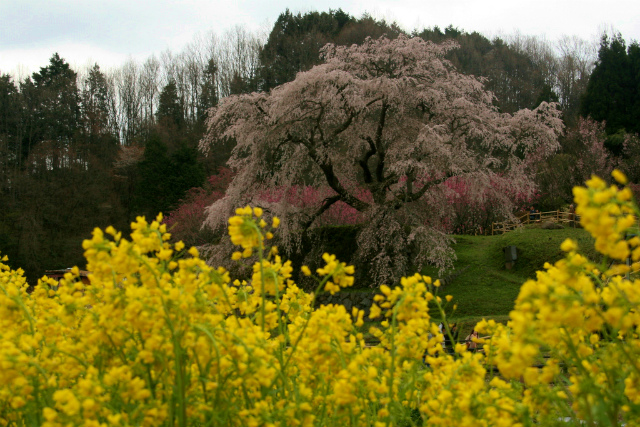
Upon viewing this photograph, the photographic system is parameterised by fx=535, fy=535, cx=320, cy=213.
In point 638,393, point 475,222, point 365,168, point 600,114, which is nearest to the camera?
point 638,393

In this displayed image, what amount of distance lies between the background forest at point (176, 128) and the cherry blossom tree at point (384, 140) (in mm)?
6105

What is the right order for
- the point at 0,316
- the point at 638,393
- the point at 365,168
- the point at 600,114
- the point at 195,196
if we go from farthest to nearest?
the point at 600,114 → the point at 195,196 → the point at 365,168 → the point at 0,316 → the point at 638,393

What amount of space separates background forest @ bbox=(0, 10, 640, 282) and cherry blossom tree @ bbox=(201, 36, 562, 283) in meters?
6.11

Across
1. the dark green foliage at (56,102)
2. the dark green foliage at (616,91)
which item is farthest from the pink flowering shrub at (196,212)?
the dark green foliage at (616,91)

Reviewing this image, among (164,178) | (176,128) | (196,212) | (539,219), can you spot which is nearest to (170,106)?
(176,128)

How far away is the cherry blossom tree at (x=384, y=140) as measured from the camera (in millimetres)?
12250

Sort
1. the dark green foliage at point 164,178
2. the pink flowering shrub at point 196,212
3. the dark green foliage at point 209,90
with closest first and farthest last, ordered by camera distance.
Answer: the pink flowering shrub at point 196,212 → the dark green foliage at point 164,178 → the dark green foliage at point 209,90

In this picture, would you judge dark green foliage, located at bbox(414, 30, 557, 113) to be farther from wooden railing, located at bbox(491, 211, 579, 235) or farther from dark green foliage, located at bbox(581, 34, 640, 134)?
wooden railing, located at bbox(491, 211, 579, 235)

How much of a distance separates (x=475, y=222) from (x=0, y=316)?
22.1 metres

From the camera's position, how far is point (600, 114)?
26984 mm

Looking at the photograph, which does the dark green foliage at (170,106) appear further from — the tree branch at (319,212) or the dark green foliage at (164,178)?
the tree branch at (319,212)

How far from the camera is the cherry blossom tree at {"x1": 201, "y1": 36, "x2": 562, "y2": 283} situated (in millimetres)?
12250

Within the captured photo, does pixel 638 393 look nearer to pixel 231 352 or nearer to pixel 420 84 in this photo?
pixel 231 352

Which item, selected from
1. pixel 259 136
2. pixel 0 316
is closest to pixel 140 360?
pixel 0 316
